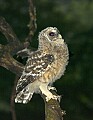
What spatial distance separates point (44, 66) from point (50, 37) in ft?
0.38

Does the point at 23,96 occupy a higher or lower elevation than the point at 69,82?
lower

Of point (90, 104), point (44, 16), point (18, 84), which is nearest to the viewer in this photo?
point (18, 84)

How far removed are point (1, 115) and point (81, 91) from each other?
0.81 m

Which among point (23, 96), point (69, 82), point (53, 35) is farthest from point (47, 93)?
point (69, 82)

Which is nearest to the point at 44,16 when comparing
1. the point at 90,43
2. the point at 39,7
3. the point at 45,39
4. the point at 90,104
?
the point at 39,7

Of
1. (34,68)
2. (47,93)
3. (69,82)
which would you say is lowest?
(47,93)

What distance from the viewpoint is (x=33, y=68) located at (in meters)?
1.74

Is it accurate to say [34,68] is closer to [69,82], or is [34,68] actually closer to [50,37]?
[50,37]

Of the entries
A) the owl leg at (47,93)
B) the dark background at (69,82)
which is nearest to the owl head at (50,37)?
the owl leg at (47,93)

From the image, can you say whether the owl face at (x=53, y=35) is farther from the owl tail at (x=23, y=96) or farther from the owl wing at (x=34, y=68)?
the owl tail at (x=23, y=96)

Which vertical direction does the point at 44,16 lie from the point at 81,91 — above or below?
above

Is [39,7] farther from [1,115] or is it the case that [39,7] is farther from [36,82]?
[36,82]

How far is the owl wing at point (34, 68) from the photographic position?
170 cm

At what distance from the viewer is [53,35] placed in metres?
1.70
